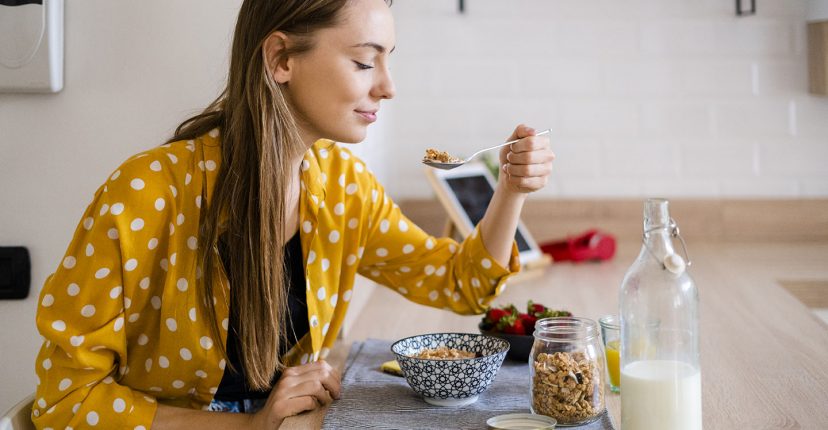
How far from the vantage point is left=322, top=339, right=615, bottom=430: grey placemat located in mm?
1138

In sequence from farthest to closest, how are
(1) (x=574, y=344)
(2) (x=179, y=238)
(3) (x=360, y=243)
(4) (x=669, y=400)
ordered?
(3) (x=360, y=243)
(2) (x=179, y=238)
(1) (x=574, y=344)
(4) (x=669, y=400)

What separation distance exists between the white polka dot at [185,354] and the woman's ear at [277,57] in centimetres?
42

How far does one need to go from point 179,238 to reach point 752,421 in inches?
32.4

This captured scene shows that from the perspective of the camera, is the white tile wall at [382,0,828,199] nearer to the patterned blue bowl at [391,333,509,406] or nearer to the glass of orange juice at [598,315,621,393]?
the glass of orange juice at [598,315,621,393]

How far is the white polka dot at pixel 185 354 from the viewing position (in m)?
1.30

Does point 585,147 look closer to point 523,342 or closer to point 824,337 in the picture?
point 824,337

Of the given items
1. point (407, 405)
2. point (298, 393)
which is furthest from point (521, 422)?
point (298, 393)

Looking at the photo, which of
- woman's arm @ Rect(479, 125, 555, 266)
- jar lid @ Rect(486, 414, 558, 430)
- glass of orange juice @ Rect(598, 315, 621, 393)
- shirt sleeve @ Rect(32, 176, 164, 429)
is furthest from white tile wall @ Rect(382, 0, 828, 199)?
jar lid @ Rect(486, 414, 558, 430)

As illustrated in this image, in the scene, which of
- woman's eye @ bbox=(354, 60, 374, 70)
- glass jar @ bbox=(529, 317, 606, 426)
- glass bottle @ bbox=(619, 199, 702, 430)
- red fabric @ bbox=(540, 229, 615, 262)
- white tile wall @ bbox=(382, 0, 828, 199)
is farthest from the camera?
white tile wall @ bbox=(382, 0, 828, 199)

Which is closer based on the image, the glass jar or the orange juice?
the glass jar

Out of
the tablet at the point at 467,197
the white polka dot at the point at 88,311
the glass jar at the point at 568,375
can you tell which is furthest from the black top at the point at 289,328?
the tablet at the point at 467,197

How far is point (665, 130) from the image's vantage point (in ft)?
8.61

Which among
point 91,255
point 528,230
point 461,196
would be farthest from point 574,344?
point 528,230

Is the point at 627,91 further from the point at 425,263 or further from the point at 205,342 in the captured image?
the point at 205,342
